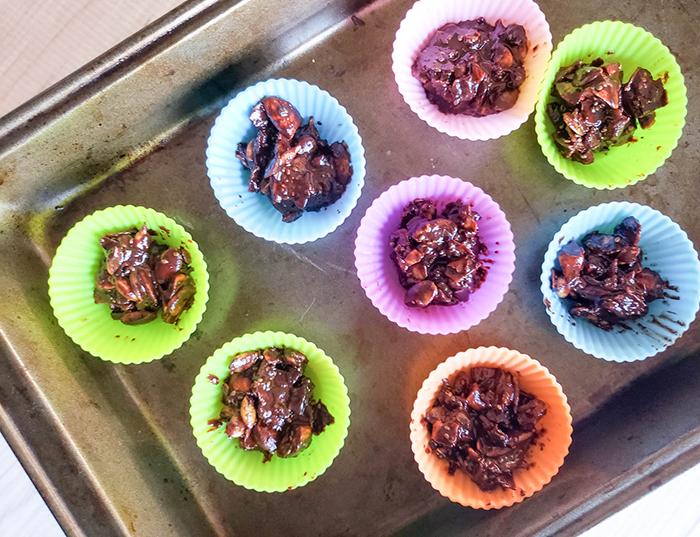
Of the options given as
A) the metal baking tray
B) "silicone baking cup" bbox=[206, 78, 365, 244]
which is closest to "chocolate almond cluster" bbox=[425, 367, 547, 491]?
the metal baking tray

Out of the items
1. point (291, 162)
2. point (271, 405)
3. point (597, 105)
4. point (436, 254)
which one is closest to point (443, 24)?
point (597, 105)

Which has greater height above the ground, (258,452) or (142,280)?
(142,280)

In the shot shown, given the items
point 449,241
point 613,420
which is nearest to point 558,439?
point 613,420

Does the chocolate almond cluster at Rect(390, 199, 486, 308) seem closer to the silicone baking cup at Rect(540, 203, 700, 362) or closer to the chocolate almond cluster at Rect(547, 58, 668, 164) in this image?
the silicone baking cup at Rect(540, 203, 700, 362)

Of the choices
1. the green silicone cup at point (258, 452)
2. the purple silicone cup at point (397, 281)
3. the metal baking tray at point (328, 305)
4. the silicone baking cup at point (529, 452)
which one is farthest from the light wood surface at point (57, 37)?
the silicone baking cup at point (529, 452)

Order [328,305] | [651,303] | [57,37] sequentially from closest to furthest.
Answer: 1. [651,303]
2. [328,305]
3. [57,37]

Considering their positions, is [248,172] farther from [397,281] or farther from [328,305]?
[397,281]
